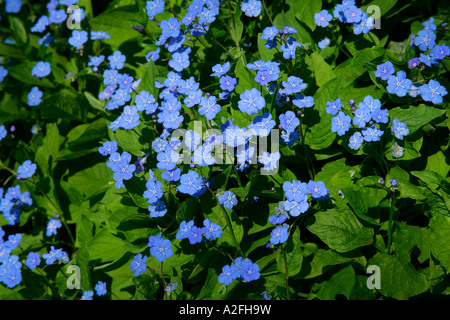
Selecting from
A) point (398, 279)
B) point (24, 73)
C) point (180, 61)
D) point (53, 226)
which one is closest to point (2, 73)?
point (24, 73)

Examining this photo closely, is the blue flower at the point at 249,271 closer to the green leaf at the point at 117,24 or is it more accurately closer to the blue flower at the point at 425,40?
the blue flower at the point at 425,40

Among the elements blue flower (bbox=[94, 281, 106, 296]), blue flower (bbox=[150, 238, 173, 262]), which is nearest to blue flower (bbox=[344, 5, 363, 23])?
blue flower (bbox=[150, 238, 173, 262])

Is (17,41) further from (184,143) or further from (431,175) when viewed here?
(431,175)

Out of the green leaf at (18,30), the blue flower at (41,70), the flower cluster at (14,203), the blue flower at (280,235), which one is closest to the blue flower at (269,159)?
the blue flower at (280,235)

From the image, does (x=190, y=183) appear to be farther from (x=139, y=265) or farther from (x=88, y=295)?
(x=88, y=295)

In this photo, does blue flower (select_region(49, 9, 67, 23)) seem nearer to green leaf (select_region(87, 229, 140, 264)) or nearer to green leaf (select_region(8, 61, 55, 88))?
green leaf (select_region(8, 61, 55, 88))
